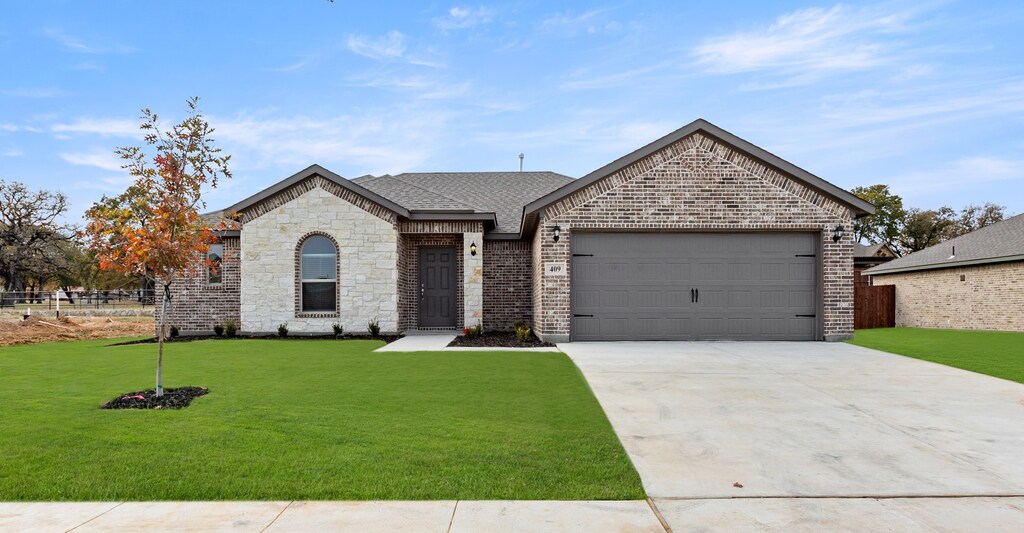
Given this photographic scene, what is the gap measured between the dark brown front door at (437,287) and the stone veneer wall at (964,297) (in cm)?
1819

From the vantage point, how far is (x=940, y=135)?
21016 millimetres

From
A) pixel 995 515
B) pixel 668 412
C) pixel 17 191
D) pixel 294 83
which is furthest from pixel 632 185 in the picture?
pixel 17 191

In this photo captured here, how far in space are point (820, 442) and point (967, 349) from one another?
10.5 m

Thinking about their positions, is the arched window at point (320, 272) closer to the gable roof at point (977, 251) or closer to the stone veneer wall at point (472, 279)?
the stone veneer wall at point (472, 279)

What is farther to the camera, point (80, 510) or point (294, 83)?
point (294, 83)

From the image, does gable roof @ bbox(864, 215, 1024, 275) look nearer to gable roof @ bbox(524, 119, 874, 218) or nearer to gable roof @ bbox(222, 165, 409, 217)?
gable roof @ bbox(524, 119, 874, 218)

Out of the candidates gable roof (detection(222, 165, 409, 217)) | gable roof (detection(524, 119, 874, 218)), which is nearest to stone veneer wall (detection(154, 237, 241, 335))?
gable roof (detection(222, 165, 409, 217))

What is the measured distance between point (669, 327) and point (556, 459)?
926cm

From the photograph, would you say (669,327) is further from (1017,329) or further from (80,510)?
(1017,329)

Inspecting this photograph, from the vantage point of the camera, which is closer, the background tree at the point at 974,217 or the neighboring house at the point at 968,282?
the neighboring house at the point at 968,282

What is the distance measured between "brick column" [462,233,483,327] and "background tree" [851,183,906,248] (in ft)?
152

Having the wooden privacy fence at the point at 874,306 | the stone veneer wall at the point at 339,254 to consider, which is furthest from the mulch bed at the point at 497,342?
the wooden privacy fence at the point at 874,306

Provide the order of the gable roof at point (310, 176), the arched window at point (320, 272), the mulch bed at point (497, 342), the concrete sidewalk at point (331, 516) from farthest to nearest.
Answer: the arched window at point (320, 272) → the gable roof at point (310, 176) → the mulch bed at point (497, 342) → the concrete sidewalk at point (331, 516)

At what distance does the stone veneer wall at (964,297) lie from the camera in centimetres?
1798
